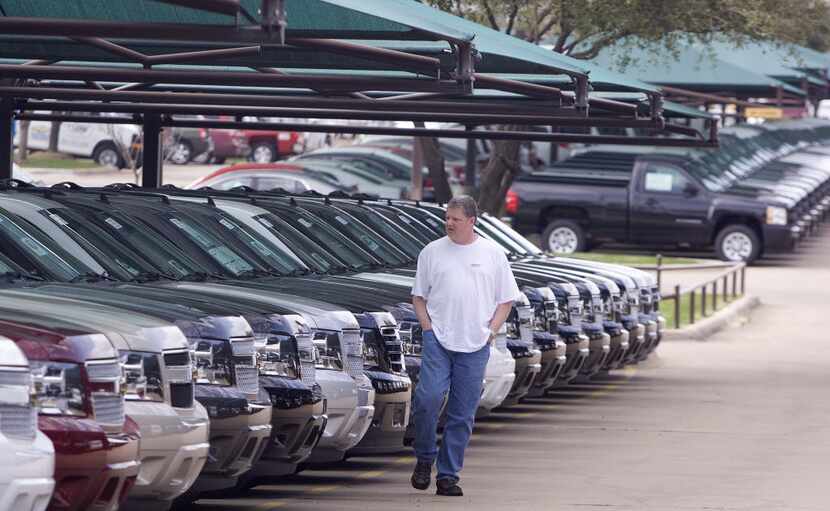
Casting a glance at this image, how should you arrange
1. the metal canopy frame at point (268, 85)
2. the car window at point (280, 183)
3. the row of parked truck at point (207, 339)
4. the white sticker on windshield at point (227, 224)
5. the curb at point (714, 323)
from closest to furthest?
1. the row of parked truck at point (207, 339)
2. the metal canopy frame at point (268, 85)
3. the white sticker on windshield at point (227, 224)
4. the curb at point (714, 323)
5. the car window at point (280, 183)

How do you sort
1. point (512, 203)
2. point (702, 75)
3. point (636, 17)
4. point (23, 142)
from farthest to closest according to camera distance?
1. point (23, 142)
2. point (702, 75)
3. point (512, 203)
4. point (636, 17)

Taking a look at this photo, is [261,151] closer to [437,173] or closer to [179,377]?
[437,173]

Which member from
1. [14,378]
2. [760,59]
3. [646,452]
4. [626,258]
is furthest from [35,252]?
[760,59]

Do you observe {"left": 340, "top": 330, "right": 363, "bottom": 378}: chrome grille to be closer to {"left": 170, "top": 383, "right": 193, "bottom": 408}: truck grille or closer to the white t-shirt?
the white t-shirt

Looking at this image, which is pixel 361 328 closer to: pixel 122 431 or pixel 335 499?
pixel 335 499

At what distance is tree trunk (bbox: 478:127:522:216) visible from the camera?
1054 inches

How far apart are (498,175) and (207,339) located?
57.6 feet

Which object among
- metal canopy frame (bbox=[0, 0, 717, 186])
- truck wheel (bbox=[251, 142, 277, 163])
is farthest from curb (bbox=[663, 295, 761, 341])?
truck wheel (bbox=[251, 142, 277, 163])

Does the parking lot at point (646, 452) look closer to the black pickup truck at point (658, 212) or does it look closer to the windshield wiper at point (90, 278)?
the windshield wiper at point (90, 278)

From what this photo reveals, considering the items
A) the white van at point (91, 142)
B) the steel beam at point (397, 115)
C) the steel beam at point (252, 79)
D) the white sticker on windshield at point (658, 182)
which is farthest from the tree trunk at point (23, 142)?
the steel beam at point (252, 79)

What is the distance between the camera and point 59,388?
779 cm

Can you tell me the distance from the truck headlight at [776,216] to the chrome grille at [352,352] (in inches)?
1053

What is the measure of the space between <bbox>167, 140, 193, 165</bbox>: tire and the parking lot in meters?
33.1

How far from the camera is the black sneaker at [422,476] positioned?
38.3 feet
